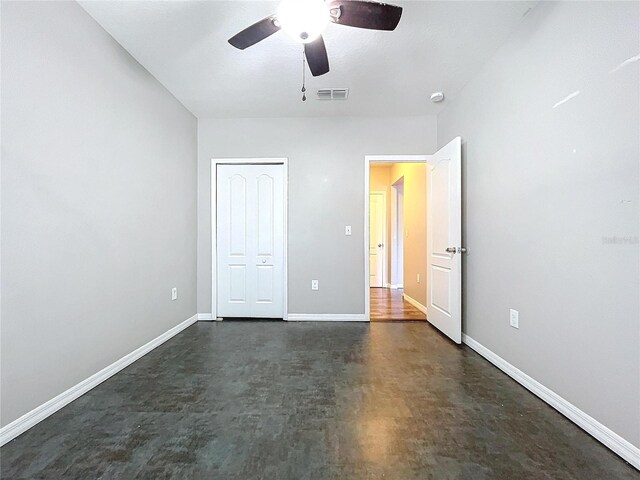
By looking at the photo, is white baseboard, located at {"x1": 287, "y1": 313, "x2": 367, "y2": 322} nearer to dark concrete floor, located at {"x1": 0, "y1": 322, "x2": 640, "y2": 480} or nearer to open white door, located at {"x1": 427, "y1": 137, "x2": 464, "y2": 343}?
open white door, located at {"x1": 427, "y1": 137, "x2": 464, "y2": 343}

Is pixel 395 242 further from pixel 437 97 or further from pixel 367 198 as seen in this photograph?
pixel 437 97

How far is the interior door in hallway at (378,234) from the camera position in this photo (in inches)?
276

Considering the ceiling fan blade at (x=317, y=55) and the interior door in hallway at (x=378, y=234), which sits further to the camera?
the interior door in hallway at (x=378, y=234)

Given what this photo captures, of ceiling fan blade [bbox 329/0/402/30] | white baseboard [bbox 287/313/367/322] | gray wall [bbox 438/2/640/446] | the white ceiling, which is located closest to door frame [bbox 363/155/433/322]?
white baseboard [bbox 287/313/367/322]

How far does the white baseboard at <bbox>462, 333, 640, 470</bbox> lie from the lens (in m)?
1.41

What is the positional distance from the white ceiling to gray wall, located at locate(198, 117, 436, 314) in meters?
0.37

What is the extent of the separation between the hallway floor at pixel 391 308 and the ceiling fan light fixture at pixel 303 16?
3184 millimetres

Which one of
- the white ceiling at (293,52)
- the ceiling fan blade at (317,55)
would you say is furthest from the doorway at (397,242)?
the ceiling fan blade at (317,55)

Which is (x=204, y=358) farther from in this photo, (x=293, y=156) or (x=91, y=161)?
(x=293, y=156)

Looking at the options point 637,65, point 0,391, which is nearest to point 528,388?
point 637,65

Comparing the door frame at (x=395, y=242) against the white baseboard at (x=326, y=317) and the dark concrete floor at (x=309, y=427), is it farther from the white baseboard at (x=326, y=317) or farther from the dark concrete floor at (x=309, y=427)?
the dark concrete floor at (x=309, y=427)

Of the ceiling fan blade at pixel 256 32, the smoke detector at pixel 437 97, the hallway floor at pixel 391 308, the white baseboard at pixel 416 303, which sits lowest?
the hallway floor at pixel 391 308

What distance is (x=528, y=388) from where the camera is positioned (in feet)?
6.84

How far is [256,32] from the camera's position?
1808 millimetres
